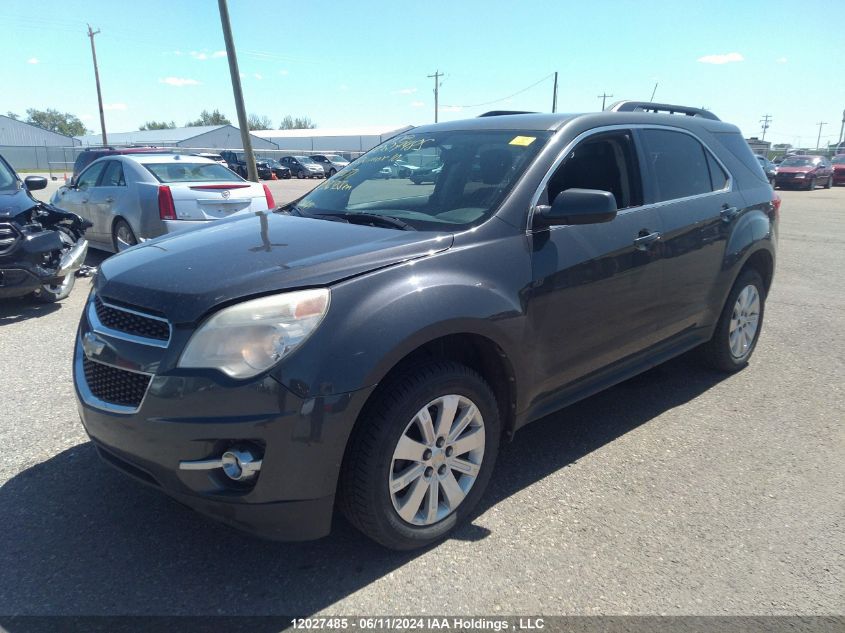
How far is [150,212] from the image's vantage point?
792 centimetres

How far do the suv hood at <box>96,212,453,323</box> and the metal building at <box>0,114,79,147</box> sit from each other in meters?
82.2

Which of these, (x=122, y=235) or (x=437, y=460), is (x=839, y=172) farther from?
(x=437, y=460)

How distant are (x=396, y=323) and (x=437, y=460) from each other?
657 mm

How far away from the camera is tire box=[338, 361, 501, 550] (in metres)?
2.42

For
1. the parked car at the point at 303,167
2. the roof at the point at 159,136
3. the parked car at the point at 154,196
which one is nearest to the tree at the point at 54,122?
the roof at the point at 159,136

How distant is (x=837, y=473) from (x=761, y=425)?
61cm

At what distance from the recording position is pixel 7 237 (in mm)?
6035

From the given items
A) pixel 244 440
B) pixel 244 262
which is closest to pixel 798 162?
pixel 244 262

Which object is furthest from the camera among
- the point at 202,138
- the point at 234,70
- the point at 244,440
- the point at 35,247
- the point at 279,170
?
the point at 202,138

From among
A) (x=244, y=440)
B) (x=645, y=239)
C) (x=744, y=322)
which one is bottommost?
(x=744, y=322)

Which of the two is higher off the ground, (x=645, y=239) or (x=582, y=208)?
(x=582, y=208)

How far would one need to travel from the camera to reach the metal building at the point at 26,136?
7181cm

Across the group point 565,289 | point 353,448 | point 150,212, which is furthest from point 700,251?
point 150,212

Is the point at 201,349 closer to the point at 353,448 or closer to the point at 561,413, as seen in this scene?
the point at 353,448
